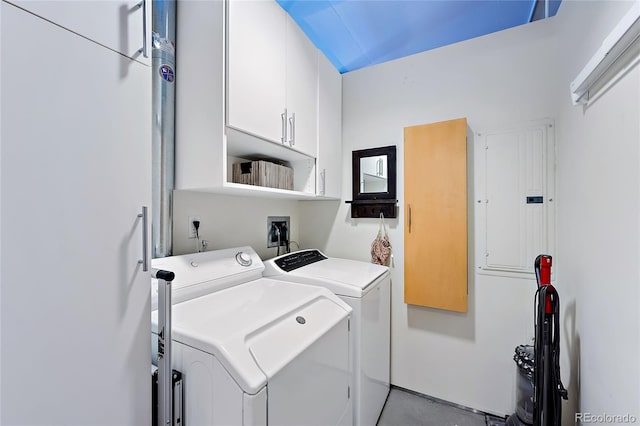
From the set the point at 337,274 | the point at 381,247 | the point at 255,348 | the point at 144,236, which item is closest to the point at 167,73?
the point at 144,236

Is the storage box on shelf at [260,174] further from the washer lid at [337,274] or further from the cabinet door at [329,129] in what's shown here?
the washer lid at [337,274]

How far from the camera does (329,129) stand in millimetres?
2236

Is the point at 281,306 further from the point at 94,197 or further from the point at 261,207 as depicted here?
the point at 261,207

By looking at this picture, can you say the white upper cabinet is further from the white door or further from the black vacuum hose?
the black vacuum hose

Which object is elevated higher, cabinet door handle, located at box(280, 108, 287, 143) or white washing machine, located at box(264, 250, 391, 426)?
cabinet door handle, located at box(280, 108, 287, 143)

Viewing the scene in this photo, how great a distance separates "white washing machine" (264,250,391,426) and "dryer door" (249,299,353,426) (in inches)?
5.9

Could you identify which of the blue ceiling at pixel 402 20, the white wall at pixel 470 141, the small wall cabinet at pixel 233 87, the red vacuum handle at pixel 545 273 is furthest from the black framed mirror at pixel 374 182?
the red vacuum handle at pixel 545 273

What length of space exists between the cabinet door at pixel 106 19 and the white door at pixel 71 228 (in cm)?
2

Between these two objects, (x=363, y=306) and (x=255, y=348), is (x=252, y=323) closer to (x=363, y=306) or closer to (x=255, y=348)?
(x=255, y=348)

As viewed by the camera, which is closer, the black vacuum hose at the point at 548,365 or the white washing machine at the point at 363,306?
the black vacuum hose at the point at 548,365

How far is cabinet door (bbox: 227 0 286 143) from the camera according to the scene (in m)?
1.31

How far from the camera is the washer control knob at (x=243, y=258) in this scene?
5.51ft

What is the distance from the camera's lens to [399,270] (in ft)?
7.21

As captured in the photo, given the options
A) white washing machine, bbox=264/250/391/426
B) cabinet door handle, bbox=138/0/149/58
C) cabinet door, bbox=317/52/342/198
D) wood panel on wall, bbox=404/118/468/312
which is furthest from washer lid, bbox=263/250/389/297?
cabinet door handle, bbox=138/0/149/58
